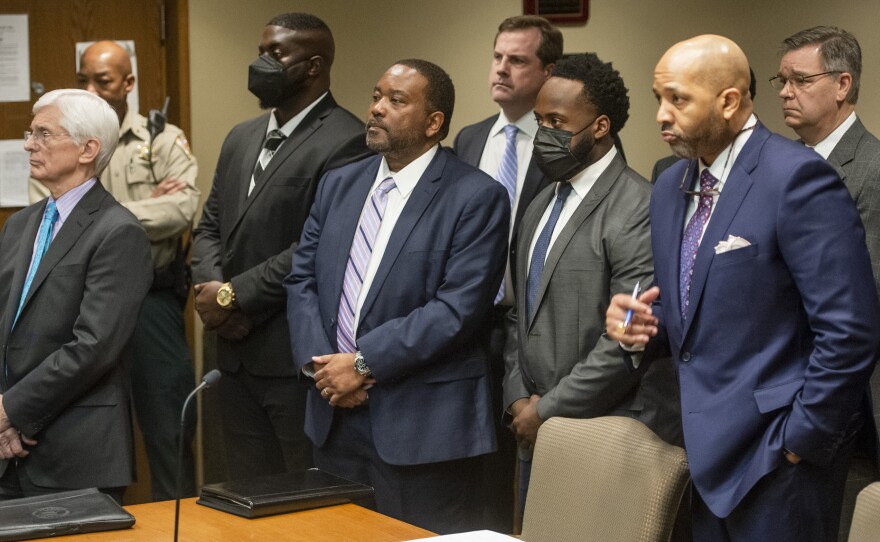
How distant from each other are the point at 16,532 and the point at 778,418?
65.8 inches

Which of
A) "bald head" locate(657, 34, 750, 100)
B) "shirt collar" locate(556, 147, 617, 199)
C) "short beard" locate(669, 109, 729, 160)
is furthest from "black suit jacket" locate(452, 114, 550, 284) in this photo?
"bald head" locate(657, 34, 750, 100)

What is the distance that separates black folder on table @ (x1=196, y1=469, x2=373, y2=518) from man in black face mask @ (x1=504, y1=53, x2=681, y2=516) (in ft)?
2.27

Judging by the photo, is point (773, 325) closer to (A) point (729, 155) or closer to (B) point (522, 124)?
(A) point (729, 155)

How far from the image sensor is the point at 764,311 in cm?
257

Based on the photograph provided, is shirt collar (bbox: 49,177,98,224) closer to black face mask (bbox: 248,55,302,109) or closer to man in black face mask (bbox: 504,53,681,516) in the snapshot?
black face mask (bbox: 248,55,302,109)

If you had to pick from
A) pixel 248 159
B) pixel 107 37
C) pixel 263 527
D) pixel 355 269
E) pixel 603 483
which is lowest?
pixel 263 527

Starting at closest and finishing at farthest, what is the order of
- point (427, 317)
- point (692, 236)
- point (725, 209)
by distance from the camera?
1. point (725, 209)
2. point (692, 236)
3. point (427, 317)

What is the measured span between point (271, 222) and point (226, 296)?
1.01 feet

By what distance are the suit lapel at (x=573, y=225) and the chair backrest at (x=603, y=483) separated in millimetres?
681

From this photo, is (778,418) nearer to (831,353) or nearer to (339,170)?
(831,353)

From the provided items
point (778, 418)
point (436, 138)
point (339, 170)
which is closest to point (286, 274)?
point (339, 170)

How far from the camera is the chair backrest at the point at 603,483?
7.94ft

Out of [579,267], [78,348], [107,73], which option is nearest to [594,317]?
[579,267]

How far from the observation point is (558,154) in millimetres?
3365
